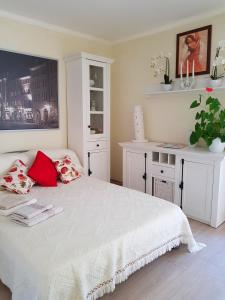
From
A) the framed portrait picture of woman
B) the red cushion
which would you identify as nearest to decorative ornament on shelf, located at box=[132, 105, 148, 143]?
the framed portrait picture of woman

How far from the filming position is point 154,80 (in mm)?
3447

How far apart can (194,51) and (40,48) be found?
6.42 ft

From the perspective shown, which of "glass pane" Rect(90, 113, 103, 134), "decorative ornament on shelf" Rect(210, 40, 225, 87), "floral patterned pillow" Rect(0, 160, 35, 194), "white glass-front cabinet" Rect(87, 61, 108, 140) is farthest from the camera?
"glass pane" Rect(90, 113, 103, 134)

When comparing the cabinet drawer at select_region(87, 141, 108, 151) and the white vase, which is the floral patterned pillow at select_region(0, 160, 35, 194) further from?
the white vase

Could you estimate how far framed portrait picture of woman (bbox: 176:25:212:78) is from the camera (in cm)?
286

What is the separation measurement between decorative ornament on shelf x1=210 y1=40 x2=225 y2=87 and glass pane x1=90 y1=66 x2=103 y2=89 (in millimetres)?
1465

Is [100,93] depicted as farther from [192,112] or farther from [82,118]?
[192,112]

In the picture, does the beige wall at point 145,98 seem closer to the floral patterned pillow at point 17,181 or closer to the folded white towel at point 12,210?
the floral patterned pillow at point 17,181

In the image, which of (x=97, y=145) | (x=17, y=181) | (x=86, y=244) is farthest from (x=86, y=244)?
(x=97, y=145)

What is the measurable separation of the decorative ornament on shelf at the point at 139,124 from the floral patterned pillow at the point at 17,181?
164 cm

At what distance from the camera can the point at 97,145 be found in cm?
345

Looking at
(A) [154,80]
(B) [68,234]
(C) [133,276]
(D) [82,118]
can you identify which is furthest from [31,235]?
(A) [154,80]

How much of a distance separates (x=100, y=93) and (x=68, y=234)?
90.1 inches

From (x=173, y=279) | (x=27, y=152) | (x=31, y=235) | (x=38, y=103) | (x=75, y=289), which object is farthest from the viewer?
(x=38, y=103)
